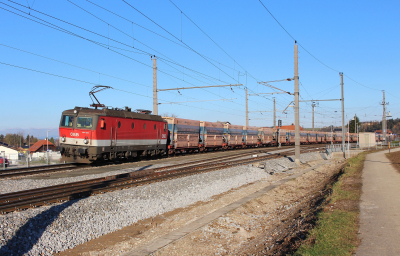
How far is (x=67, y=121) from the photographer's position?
19.9 metres

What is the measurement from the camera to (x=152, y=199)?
1174 cm

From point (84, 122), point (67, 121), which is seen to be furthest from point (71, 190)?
point (67, 121)

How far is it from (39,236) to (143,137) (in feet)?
53.4

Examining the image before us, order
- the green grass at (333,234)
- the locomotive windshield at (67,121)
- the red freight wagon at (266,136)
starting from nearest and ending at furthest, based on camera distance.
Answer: the green grass at (333,234), the locomotive windshield at (67,121), the red freight wagon at (266,136)

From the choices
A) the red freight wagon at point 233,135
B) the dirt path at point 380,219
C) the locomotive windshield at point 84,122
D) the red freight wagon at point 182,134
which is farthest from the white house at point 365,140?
the locomotive windshield at point 84,122

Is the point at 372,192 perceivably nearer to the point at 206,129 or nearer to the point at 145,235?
the point at 145,235

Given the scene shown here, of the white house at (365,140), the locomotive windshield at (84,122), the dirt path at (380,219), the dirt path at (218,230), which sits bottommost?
the dirt path at (218,230)

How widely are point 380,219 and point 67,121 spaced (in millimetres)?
18017

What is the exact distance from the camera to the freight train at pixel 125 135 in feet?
62.7

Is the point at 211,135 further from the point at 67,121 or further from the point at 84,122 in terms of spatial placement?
the point at 67,121

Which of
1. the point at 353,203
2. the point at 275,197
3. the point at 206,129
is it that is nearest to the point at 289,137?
the point at 206,129

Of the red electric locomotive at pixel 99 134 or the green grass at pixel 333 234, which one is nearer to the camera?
the green grass at pixel 333 234

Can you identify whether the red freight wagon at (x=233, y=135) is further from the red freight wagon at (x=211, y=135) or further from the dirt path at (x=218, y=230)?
the dirt path at (x=218, y=230)

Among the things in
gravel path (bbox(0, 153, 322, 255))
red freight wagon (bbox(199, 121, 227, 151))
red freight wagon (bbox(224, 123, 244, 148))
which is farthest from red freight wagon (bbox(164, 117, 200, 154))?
gravel path (bbox(0, 153, 322, 255))
